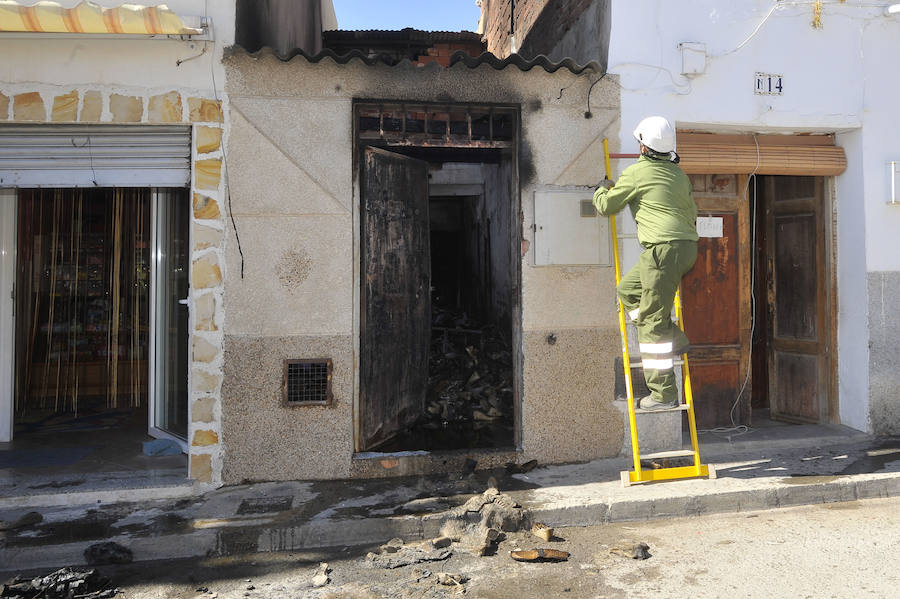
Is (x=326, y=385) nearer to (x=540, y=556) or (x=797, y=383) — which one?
(x=540, y=556)

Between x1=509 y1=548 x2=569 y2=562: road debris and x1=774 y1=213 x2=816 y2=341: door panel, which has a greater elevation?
x1=774 y1=213 x2=816 y2=341: door panel

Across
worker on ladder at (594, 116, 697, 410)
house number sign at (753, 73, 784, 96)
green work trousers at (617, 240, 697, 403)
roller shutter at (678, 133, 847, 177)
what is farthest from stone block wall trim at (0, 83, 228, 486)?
house number sign at (753, 73, 784, 96)

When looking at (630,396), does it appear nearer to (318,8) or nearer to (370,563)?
(370,563)

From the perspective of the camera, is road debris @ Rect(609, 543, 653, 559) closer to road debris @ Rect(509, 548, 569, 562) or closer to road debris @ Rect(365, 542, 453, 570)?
road debris @ Rect(509, 548, 569, 562)

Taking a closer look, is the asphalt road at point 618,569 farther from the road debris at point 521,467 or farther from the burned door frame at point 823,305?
the burned door frame at point 823,305

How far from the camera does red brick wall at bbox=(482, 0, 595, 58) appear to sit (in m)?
7.50

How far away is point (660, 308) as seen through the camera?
16.8ft

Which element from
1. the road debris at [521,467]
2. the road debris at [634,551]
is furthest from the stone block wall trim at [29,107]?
the road debris at [634,551]

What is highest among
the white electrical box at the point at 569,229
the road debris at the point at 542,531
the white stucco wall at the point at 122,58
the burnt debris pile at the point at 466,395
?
the white stucco wall at the point at 122,58

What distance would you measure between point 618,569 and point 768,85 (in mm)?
4713

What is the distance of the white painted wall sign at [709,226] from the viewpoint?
6.88 m

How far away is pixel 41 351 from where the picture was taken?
28.5 ft

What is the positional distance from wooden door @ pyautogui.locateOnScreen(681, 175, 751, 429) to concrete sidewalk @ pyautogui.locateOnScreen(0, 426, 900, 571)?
102cm

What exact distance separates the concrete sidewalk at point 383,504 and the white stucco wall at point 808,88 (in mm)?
1636
